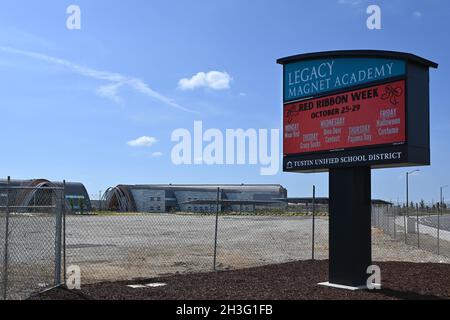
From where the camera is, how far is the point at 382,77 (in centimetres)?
1077

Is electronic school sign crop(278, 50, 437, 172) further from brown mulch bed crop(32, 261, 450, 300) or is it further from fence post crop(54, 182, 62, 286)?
fence post crop(54, 182, 62, 286)

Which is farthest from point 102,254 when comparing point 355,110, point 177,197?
point 177,197

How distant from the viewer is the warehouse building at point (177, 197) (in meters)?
117

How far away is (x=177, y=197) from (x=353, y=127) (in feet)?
392

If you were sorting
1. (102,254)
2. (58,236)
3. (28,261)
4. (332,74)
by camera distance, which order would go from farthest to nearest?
(102,254), (28,261), (332,74), (58,236)

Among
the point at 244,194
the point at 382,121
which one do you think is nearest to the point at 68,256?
the point at 382,121

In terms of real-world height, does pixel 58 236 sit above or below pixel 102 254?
above

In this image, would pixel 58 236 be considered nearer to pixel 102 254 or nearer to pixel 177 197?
pixel 102 254

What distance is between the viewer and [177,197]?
129625mm

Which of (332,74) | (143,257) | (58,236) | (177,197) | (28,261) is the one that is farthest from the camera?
(177,197)

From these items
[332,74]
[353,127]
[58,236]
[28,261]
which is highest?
[332,74]
